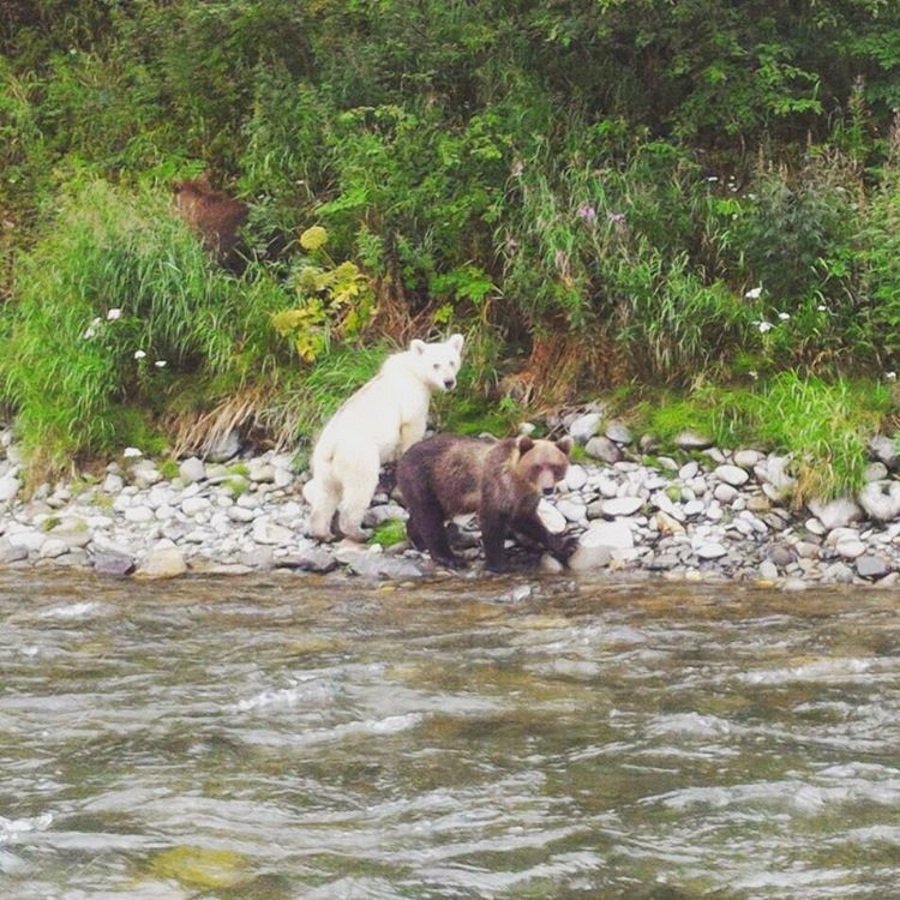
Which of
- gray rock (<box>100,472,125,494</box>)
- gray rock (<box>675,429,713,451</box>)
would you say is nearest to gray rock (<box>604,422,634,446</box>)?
gray rock (<box>675,429,713,451</box>)

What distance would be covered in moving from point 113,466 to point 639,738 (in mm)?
5948

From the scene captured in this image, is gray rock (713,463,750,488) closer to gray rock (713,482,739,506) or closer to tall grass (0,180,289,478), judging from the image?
gray rock (713,482,739,506)

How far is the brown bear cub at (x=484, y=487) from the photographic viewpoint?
8.79 meters

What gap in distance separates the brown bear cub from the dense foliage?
4.53 feet

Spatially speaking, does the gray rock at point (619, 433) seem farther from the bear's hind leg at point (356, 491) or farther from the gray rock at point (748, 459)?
the bear's hind leg at point (356, 491)

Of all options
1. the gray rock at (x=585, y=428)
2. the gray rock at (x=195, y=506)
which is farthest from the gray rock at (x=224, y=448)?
the gray rock at (x=585, y=428)

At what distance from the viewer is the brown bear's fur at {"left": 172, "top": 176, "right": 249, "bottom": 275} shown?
→ 37.6 ft

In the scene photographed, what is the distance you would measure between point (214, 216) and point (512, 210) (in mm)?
2455

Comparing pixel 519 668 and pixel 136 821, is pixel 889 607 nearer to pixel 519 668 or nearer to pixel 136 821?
pixel 519 668

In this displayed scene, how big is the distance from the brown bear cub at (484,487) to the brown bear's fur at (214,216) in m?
3.01

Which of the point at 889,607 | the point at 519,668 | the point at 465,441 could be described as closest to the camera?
the point at 519,668

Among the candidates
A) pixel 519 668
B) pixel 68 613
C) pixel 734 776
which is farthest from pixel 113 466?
pixel 734 776

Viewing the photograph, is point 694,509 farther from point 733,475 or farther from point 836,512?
point 836,512

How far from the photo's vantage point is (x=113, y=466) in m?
10.5
